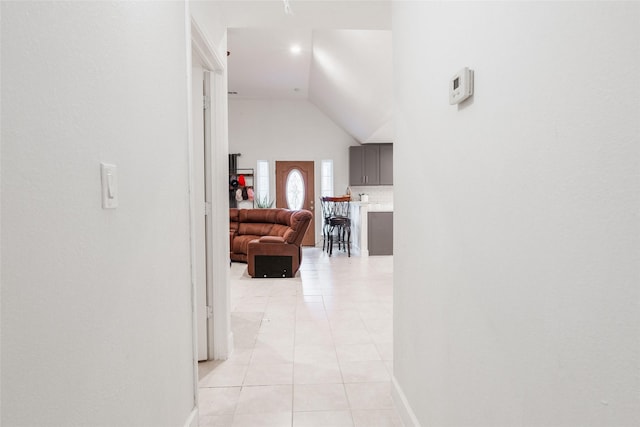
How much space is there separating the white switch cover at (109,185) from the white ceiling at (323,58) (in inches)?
75.3

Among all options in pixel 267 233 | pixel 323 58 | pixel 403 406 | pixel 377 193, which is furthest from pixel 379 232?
pixel 403 406

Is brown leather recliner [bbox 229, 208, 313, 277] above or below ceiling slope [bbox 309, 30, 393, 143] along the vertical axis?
below

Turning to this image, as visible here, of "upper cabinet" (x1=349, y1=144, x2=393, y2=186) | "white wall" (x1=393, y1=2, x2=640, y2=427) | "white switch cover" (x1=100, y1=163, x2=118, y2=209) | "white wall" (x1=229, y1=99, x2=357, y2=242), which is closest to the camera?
"white wall" (x1=393, y1=2, x2=640, y2=427)

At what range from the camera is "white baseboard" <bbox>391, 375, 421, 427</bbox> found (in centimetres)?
175

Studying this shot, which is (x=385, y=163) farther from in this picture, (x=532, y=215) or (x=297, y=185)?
(x=532, y=215)

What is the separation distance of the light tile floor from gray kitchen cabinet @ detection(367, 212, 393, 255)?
2.65 meters

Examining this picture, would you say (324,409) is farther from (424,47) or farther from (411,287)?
(424,47)

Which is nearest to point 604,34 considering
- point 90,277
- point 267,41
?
point 90,277

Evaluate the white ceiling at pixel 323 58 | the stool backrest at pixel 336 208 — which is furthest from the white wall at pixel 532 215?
the stool backrest at pixel 336 208

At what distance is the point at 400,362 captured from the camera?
199cm

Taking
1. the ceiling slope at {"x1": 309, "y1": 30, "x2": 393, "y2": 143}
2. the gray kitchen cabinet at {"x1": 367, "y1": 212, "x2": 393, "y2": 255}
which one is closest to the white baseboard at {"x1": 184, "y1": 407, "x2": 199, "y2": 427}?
the ceiling slope at {"x1": 309, "y1": 30, "x2": 393, "y2": 143}

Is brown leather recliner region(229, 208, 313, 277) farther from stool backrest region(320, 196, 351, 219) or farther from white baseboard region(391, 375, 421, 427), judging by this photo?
white baseboard region(391, 375, 421, 427)

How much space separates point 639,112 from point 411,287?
131cm

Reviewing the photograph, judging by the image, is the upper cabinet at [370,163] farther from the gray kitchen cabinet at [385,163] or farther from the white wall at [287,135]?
the white wall at [287,135]
